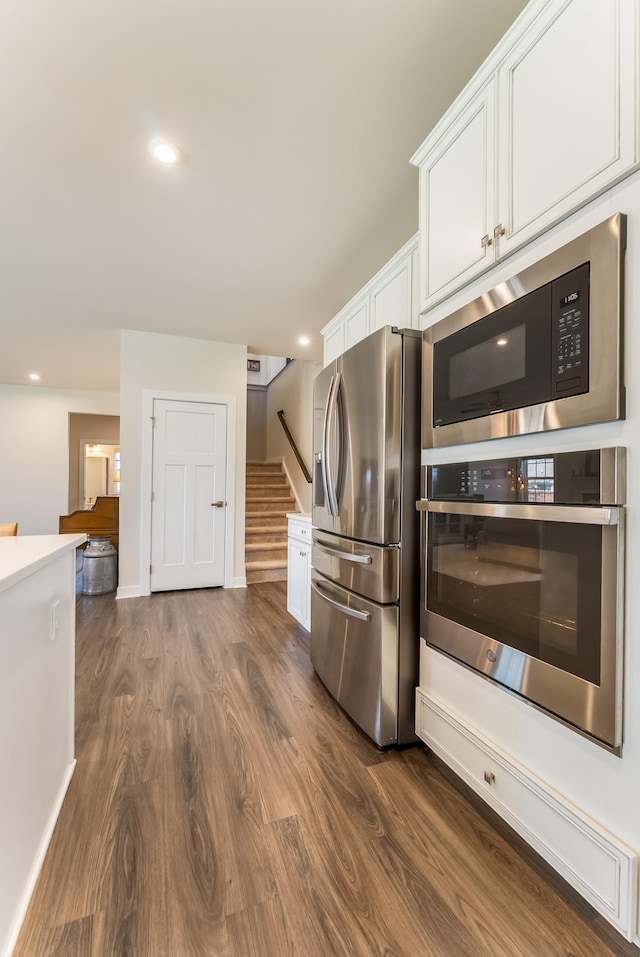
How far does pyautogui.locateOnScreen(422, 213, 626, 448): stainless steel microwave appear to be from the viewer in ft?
2.98

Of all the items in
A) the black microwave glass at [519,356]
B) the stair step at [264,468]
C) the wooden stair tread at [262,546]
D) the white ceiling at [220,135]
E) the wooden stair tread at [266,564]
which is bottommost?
the wooden stair tread at [266,564]

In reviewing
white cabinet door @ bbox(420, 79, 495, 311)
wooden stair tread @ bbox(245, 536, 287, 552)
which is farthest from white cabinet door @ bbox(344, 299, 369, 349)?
wooden stair tread @ bbox(245, 536, 287, 552)

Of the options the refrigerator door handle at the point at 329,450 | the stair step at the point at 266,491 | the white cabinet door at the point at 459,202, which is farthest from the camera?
the stair step at the point at 266,491

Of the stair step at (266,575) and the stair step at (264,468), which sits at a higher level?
the stair step at (264,468)

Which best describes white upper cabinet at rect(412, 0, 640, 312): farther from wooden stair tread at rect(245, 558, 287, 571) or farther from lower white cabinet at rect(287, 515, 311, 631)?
wooden stair tread at rect(245, 558, 287, 571)

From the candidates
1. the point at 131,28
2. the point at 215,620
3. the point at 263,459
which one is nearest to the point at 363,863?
the point at 215,620

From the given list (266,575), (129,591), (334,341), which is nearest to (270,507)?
(266,575)

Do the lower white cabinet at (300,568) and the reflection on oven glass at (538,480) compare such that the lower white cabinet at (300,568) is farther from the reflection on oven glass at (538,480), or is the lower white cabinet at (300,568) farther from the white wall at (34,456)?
the white wall at (34,456)

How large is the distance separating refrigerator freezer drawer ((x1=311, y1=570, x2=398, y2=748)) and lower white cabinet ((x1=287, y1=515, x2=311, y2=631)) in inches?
27.2

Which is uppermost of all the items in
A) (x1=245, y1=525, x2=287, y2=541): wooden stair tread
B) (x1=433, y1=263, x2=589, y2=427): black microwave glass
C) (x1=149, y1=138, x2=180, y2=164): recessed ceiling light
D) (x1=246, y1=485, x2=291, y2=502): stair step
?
(x1=149, y1=138, x2=180, y2=164): recessed ceiling light

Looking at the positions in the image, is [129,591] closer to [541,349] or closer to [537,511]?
[537,511]

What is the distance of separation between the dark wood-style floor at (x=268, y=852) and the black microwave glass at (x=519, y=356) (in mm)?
1298

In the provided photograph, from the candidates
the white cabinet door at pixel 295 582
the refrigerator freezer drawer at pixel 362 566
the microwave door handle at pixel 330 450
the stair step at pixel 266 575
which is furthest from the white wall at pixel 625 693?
the stair step at pixel 266 575

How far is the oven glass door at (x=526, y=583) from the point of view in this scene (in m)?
0.95
